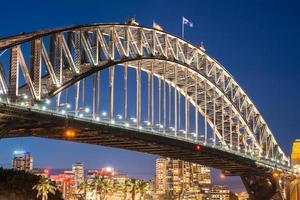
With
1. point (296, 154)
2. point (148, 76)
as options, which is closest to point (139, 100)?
point (148, 76)

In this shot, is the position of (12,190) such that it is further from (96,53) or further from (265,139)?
(265,139)

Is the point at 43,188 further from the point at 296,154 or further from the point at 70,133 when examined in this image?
the point at 296,154

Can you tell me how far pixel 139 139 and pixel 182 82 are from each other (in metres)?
30.5

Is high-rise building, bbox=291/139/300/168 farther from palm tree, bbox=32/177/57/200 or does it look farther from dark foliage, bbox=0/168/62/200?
dark foliage, bbox=0/168/62/200

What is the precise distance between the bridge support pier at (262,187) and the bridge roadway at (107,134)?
22709 mm

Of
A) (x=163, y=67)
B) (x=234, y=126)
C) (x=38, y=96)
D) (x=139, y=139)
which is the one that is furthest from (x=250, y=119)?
(x=38, y=96)

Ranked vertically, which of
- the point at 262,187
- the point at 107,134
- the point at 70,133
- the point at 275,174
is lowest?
the point at 262,187

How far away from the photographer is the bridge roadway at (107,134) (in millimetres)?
64188

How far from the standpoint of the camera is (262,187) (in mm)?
137375

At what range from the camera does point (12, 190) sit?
8031 centimetres

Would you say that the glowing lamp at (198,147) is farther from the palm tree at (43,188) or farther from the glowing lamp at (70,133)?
the glowing lamp at (70,133)

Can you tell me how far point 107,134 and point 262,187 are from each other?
67.6 meters

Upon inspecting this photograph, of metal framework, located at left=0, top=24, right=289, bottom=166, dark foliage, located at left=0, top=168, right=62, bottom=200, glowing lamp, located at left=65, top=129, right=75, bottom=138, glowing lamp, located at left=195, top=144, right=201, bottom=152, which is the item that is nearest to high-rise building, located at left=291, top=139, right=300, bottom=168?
metal framework, located at left=0, top=24, right=289, bottom=166

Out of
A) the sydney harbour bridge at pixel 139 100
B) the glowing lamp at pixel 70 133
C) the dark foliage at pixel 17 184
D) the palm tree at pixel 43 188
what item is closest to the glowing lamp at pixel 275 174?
the sydney harbour bridge at pixel 139 100
